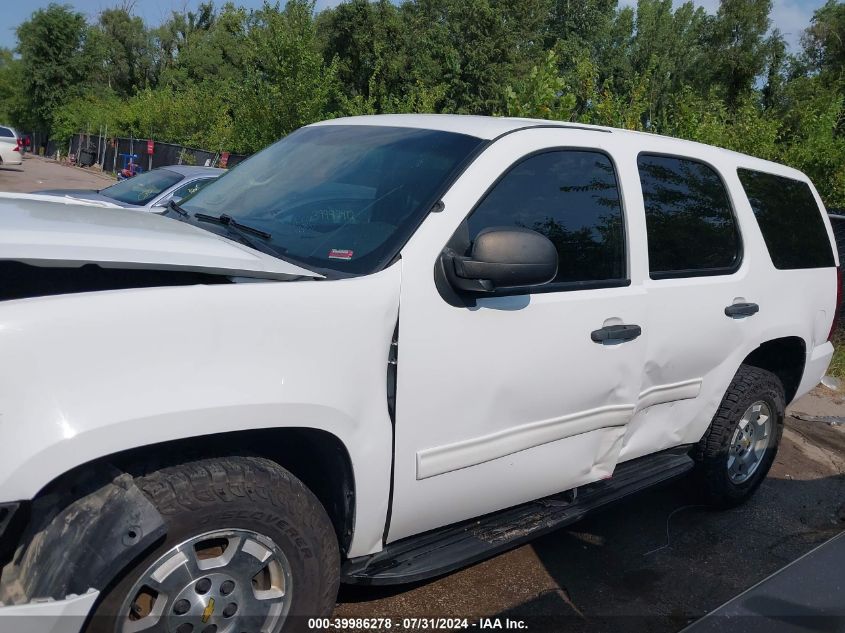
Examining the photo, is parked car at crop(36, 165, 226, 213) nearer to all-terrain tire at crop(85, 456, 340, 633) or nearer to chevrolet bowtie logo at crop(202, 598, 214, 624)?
all-terrain tire at crop(85, 456, 340, 633)

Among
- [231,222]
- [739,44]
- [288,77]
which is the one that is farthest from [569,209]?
[739,44]

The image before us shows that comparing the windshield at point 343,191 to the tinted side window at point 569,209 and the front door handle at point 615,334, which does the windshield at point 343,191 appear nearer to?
the tinted side window at point 569,209

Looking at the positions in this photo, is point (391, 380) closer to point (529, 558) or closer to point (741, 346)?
point (529, 558)

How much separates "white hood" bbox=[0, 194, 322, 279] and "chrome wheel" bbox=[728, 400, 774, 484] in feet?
9.39

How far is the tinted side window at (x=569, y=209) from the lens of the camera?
304cm

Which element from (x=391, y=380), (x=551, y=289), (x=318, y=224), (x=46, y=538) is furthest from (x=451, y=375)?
(x=46, y=538)

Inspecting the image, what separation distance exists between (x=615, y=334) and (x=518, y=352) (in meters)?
0.56

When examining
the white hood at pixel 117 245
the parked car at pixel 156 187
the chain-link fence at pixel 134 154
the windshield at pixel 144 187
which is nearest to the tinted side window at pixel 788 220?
the white hood at pixel 117 245

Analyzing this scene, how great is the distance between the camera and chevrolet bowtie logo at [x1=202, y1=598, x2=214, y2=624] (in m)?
2.26

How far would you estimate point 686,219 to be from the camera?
12.4 ft

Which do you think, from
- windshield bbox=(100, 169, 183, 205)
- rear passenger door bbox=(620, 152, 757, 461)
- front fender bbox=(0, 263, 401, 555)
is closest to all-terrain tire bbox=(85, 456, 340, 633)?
front fender bbox=(0, 263, 401, 555)

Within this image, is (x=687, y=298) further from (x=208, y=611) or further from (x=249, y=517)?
(x=208, y=611)

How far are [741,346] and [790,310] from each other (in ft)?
1.68

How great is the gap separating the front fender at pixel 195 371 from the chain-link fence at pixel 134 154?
15.1 meters
